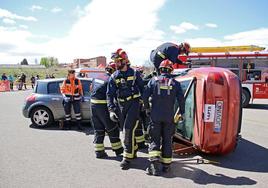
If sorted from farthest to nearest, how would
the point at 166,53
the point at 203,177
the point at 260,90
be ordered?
the point at 260,90
the point at 166,53
the point at 203,177

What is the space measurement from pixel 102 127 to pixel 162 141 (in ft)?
4.80

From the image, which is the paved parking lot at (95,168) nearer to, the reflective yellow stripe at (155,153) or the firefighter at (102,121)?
the firefighter at (102,121)

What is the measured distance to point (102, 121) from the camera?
5906 mm

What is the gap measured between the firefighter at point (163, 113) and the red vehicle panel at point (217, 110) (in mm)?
551

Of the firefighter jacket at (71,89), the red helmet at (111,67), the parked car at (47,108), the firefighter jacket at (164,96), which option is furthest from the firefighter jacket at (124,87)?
the parked car at (47,108)

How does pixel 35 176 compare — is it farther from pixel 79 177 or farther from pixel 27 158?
pixel 27 158

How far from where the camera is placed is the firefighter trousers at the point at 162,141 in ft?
16.3

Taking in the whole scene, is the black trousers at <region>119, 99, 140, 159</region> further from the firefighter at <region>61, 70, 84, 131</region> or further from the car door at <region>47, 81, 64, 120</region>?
the car door at <region>47, 81, 64, 120</region>

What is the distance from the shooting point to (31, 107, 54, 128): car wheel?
8922mm

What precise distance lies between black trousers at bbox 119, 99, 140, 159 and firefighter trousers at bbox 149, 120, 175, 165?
36cm

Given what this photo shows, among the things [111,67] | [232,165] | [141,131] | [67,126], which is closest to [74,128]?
[67,126]

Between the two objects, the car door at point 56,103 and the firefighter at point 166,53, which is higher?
the firefighter at point 166,53

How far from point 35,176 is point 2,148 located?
6.96 ft

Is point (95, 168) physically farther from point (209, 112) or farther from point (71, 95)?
point (71, 95)
